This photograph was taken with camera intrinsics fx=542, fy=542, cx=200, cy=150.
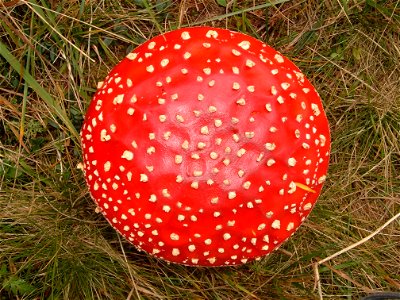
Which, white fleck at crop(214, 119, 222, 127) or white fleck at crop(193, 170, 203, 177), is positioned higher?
white fleck at crop(214, 119, 222, 127)

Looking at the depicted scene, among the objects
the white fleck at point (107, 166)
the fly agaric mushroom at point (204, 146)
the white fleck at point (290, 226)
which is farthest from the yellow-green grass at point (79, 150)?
the white fleck at point (107, 166)

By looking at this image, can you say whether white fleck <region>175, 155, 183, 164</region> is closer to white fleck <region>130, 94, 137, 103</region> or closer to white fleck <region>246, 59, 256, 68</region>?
white fleck <region>130, 94, 137, 103</region>

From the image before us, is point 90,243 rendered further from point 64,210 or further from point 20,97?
point 20,97

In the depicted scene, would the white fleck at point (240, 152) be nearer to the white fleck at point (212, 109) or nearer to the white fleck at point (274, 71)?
the white fleck at point (212, 109)

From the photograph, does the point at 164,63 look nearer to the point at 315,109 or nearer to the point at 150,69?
the point at 150,69

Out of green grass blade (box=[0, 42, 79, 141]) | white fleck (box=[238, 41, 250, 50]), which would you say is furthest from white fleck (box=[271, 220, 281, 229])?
green grass blade (box=[0, 42, 79, 141])

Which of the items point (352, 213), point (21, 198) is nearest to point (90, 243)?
point (21, 198)
